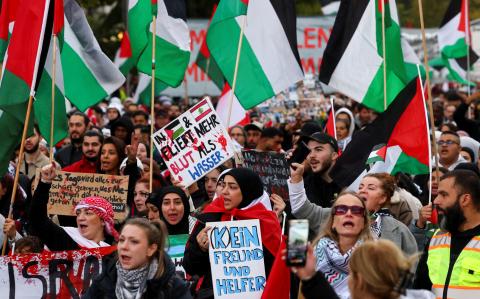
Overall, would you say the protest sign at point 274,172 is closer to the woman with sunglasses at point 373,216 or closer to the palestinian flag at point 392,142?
the palestinian flag at point 392,142

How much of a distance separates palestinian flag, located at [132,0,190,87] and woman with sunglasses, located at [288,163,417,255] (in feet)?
12.0

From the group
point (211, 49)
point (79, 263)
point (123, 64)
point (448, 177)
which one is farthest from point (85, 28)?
point (123, 64)

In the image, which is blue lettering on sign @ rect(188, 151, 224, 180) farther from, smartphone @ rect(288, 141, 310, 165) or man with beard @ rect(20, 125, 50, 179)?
man with beard @ rect(20, 125, 50, 179)

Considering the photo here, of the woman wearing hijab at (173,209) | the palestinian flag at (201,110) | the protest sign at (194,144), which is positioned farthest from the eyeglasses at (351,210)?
the palestinian flag at (201,110)

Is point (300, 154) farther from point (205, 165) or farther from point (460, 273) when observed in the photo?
point (460, 273)

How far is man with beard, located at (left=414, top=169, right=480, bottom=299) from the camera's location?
22.1 feet

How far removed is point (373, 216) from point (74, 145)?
6.09 m

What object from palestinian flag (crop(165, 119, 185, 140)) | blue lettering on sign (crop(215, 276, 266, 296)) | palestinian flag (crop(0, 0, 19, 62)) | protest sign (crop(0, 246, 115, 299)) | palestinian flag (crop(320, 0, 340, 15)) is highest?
palestinian flag (crop(320, 0, 340, 15))

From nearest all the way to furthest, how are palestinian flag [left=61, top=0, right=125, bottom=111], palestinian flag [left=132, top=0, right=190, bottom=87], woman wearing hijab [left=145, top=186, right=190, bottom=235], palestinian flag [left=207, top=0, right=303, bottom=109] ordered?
woman wearing hijab [left=145, top=186, right=190, bottom=235] → palestinian flag [left=61, top=0, right=125, bottom=111] → palestinian flag [left=207, top=0, right=303, bottom=109] → palestinian flag [left=132, top=0, right=190, bottom=87]

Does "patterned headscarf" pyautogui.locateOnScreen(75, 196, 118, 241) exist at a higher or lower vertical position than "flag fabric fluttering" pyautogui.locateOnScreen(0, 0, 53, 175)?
lower

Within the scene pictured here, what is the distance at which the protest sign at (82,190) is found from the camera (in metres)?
9.73

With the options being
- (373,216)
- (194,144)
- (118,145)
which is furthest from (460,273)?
(118,145)

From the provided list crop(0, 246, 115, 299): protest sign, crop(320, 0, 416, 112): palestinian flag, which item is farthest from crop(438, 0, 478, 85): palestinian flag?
crop(0, 246, 115, 299): protest sign

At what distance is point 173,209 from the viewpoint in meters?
8.71
